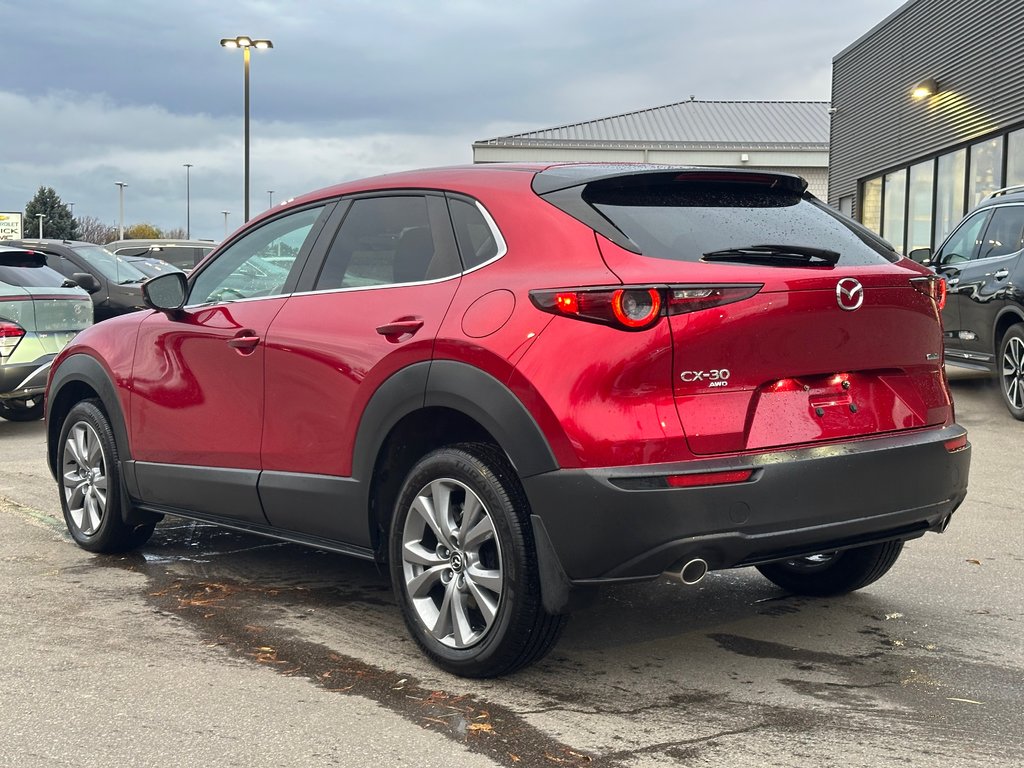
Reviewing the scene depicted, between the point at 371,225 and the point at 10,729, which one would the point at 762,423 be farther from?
the point at 10,729

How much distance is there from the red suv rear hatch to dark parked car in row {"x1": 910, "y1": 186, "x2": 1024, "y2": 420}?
6346 mm

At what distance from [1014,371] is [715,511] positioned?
804 cm

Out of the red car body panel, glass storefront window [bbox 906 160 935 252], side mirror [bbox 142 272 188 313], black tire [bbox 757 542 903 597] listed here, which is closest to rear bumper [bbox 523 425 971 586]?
black tire [bbox 757 542 903 597]

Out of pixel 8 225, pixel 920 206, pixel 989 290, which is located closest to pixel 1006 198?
pixel 989 290

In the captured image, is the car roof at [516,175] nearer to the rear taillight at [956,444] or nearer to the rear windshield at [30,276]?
the rear taillight at [956,444]

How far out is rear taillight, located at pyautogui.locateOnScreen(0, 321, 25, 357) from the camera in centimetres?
1070

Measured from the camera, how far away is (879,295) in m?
4.00

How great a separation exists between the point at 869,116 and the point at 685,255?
2522 centimetres

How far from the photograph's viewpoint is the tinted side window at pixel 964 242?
11562 millimetres

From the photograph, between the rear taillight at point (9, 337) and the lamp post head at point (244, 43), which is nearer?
the rear taillight at point (9, 337)

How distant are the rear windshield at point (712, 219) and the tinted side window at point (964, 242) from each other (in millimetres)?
7847

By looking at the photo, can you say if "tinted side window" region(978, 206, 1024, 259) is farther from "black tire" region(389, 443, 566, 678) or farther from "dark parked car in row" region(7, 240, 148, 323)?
"dark parked car in row" region(7, 240, 148, 323)

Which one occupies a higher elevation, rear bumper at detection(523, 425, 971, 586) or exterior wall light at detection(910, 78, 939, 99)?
exterior wall light at detection(910, 78, 939, 99)

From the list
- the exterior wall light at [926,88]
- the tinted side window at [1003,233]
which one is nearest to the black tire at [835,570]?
the tinted side window at [1003,233]
